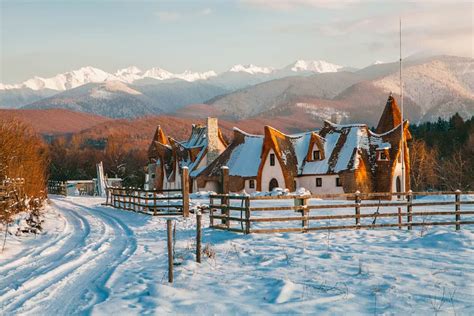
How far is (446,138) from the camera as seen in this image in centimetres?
7819

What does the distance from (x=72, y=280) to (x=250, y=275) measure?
369 centimetres

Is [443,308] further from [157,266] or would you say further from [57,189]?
[57,189]

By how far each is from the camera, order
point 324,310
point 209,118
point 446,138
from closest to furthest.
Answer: point 324,310, point 209,118, point 446,138

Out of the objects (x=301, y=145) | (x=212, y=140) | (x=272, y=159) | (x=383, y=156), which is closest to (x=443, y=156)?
(x=383, y=156)

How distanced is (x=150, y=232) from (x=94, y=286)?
908 centimetres

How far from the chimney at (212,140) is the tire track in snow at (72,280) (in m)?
37.3

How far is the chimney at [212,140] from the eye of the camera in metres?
54.3

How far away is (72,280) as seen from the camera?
10.6m

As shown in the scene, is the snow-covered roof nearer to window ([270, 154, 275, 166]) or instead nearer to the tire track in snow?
window ([270, 154, 275, 166])

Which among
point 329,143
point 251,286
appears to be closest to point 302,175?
point 329,143

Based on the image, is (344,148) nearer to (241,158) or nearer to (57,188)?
(241,158)

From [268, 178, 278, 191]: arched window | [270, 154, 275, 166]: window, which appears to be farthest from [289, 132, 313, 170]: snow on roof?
[268, 178, 278, 191]: arched window

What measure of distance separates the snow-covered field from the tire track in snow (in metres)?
Result: 0.02

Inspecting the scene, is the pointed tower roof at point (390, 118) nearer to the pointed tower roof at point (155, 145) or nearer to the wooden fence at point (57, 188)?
the pointed tower roof at point (155, 145)
